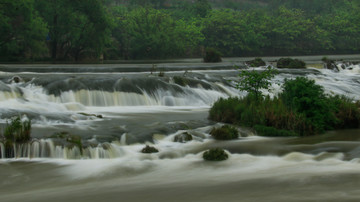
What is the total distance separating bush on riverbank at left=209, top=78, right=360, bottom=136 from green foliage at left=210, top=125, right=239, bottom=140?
41.6 inches

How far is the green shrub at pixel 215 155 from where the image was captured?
1169 centimetres

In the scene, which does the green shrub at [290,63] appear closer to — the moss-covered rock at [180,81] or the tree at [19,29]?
the moss-covered rock at [180,81]

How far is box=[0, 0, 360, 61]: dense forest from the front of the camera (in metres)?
42.7

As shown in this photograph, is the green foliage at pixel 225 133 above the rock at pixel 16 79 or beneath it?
beneath

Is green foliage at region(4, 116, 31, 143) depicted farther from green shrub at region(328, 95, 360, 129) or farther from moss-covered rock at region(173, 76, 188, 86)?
moss-covered rock at region(173, 76, 188, 86)

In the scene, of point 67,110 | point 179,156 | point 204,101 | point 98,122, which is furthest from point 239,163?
point 204,101

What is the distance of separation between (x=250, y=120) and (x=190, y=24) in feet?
205

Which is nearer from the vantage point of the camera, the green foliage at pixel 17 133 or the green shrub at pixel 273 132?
the green foliage at pixel 17 133

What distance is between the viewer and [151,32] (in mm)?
60750

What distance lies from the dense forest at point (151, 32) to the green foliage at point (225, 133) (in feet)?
102

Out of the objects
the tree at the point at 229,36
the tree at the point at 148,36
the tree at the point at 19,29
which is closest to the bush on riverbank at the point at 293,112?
the tree at the point at 19,29

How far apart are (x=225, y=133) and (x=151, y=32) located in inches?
1885

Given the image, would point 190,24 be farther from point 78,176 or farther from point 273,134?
point 78,176

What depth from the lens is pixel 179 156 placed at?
40.1ft
